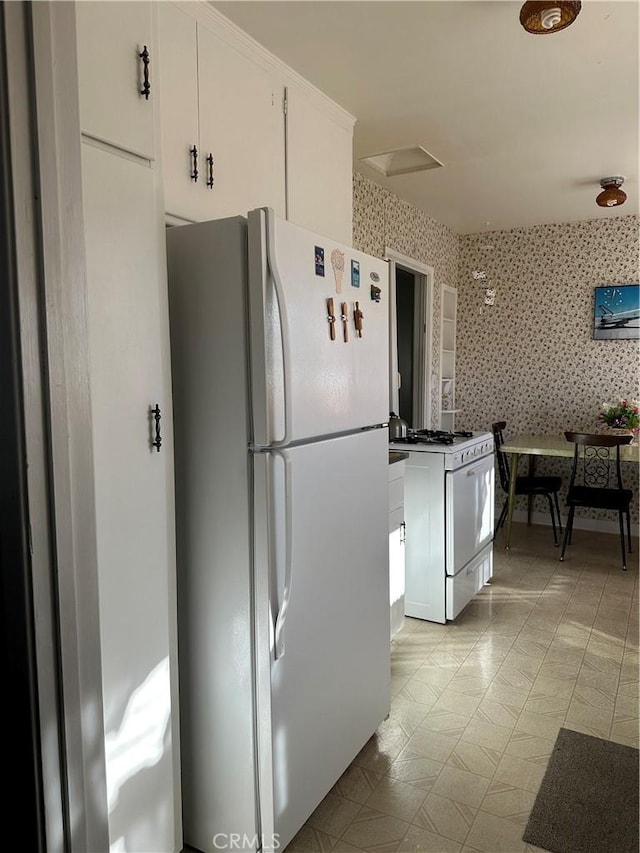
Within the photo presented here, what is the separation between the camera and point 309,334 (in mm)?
1761

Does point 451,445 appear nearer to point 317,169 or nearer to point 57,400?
point 317,169

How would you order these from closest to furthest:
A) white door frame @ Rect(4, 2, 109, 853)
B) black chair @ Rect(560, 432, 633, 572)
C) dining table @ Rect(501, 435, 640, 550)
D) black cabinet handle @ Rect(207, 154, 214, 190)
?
white door frame @ Rect(4, 2, 109, 853), black cabinet handle @ Rect(207, 154, 214, 190), black chair @ Rect(560, 432, 633, 572), dining table @ Rect(501, 435, 640, 550)

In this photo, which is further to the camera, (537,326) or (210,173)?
(537,326)

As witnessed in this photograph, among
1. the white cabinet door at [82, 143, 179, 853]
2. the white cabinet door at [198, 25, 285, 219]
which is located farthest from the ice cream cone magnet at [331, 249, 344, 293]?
the white cabinet door at [82, 143, 179, 853]

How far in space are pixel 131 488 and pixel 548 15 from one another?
187 cm

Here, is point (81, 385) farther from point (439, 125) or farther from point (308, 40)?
point (439, 125)

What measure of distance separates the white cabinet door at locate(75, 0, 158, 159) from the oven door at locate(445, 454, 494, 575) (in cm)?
229

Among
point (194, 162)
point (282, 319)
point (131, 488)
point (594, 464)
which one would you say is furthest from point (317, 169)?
point (594, 464)

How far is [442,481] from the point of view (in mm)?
3238

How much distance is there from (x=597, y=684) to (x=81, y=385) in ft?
8.42

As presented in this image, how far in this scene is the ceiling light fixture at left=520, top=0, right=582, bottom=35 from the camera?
185cm

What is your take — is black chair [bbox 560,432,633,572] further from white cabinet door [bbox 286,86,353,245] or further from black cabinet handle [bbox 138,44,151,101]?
black cabinet handle [bbox 138,44,151,101]

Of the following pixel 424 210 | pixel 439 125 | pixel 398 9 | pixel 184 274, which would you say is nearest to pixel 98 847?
pixel 184 274

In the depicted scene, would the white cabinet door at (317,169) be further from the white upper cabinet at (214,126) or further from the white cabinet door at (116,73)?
the white cabinet door at (116,73)
